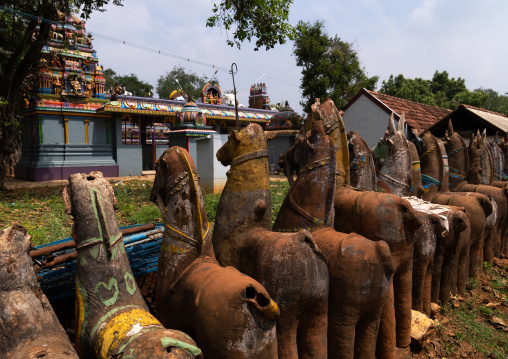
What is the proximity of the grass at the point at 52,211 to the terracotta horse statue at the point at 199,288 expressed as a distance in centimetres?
348

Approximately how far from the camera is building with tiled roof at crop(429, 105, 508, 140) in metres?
10.0

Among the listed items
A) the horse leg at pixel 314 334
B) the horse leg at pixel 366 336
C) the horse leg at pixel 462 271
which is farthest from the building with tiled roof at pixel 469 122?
the horse leg at pixel 314 334

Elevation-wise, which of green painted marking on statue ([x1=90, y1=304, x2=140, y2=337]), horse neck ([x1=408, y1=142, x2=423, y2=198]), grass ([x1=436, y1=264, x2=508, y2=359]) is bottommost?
grass ([x1=436, y1=264, x2=508, y2=359])

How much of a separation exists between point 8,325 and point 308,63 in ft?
56.3

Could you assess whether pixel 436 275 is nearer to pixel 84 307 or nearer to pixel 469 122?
pixel 84 307

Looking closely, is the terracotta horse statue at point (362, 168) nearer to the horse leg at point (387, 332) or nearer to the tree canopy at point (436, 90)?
the horse leg at point (387, 332)

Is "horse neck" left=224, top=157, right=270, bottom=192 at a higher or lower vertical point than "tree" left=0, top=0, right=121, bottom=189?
lower

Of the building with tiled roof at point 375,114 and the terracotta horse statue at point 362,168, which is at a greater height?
the building with tiled roof at point 375,114

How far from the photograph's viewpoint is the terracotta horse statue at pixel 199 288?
1.88 meters

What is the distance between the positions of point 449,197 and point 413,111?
29.8 ft

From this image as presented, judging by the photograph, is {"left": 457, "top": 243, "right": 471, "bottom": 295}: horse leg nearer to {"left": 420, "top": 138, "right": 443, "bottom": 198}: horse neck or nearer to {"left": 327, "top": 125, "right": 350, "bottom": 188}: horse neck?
{"left": 420, "top": 138, "right": 443, "bottom": 198}: horse neck

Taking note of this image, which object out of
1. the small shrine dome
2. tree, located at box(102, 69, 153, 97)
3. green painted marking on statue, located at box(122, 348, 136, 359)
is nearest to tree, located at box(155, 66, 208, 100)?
tree, located at box(102, 69, 153, 97)

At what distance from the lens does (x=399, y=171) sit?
4.52 meters

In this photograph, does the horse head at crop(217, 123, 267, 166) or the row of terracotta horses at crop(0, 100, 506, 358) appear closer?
the row of terracotta horses at crop(0, 100, 506, 358)
